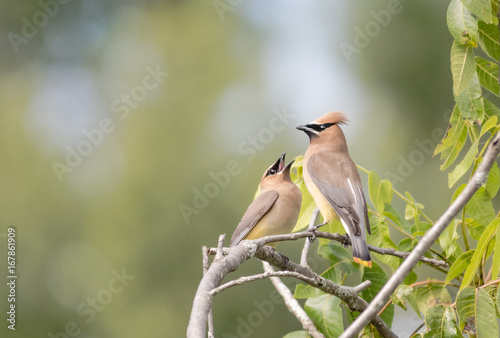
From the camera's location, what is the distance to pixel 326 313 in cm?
248

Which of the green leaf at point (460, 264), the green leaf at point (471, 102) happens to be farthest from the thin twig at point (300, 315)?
the green leaf at point (471, 102)

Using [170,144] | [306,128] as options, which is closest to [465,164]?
[306,128]

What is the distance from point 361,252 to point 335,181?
684 mm

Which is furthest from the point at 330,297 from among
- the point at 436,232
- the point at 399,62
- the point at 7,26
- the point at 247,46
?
the point at 7,26

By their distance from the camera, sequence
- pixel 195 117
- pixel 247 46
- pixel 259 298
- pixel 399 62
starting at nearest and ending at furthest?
pixel 259 298 → pixel 399 62 → pixel 195 117 → pixel 247 46

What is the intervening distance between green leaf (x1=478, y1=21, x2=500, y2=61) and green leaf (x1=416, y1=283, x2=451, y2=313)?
35.2 inches

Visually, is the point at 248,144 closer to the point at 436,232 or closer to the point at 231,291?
the point at 231,291

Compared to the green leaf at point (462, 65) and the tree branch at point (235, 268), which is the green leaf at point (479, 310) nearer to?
the tree branch at point (235, 268)

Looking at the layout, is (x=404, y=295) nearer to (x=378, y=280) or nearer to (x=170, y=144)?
(x=378, y=280)

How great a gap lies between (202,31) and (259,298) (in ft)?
28.6

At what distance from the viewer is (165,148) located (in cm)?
1363

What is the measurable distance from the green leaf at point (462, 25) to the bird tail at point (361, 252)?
0.86 metres

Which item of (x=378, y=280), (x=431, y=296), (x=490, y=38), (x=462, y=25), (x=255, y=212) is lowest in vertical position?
(x=431, y=296)

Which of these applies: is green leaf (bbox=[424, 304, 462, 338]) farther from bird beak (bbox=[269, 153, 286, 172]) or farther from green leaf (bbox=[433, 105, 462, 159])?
bird beak (bbox=[269, 153, 286, 172])
